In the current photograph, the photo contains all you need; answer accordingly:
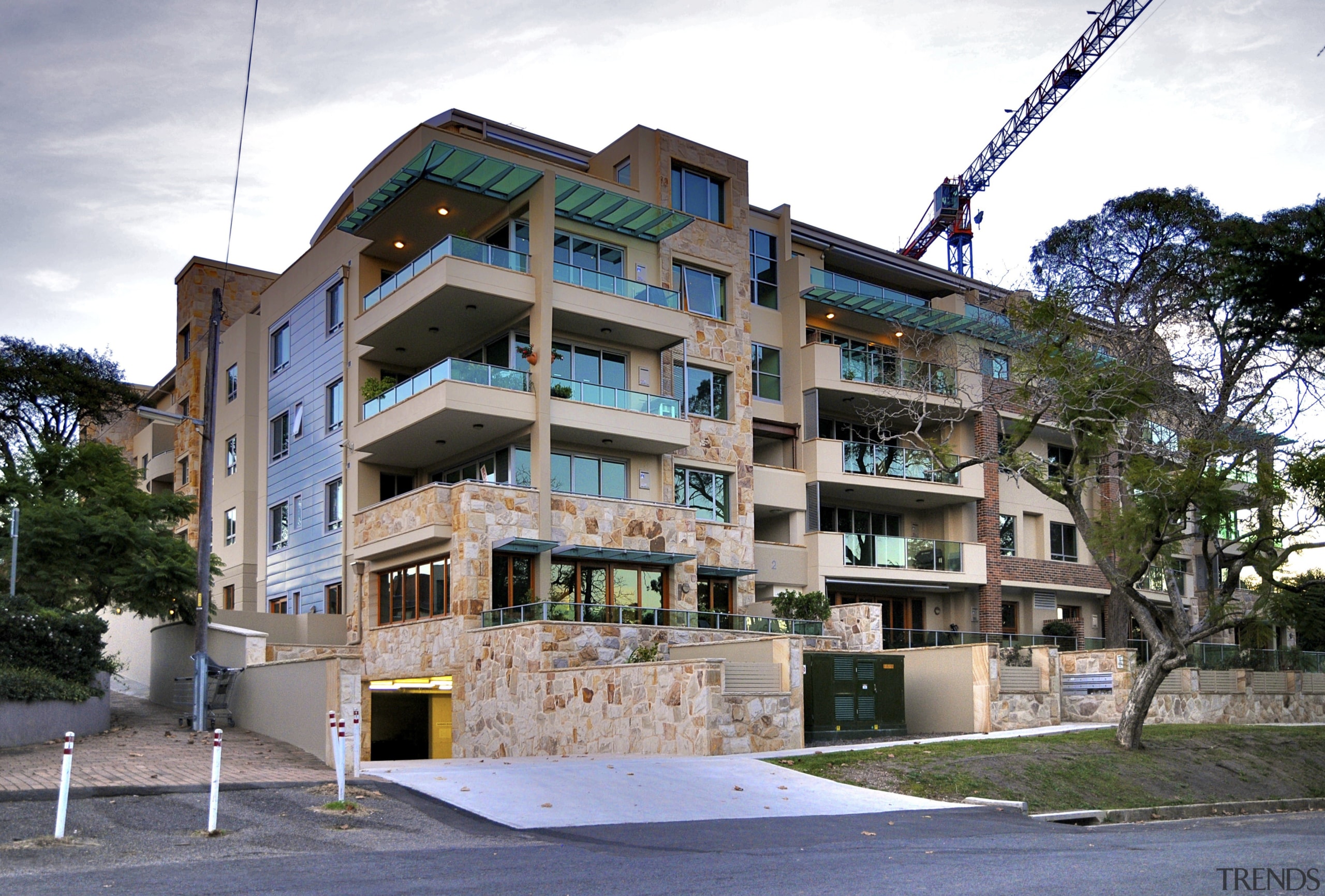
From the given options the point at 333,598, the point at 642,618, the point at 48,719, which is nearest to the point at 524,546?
the point at 642,618

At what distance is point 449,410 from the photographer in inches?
1141

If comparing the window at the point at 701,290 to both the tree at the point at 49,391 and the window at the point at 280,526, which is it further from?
the tree at the point at 49,391

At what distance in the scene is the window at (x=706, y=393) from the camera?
115 ft

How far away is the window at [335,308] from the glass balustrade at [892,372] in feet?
50.1

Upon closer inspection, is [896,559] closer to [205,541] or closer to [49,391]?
[205,541]

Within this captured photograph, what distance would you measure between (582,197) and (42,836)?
2315 centimetres

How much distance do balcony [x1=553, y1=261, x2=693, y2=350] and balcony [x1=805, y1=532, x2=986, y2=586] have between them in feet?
26.9

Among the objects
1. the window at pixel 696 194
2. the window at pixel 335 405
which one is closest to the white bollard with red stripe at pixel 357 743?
the window at pixel 335 405

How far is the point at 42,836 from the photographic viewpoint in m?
11.3

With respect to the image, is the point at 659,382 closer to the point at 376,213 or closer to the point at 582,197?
the point at 582,197

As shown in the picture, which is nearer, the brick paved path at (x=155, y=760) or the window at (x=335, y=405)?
the brick paved path at (x=155, y=760)

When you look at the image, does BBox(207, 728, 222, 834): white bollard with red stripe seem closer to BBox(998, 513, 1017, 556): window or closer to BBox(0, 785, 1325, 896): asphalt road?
BBox(0, 785, 1325, 896): asphalt road

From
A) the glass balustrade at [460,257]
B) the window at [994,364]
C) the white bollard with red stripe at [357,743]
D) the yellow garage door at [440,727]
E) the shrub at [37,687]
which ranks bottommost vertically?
the yellow garage door at [440,727]

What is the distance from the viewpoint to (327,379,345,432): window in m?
34.7
